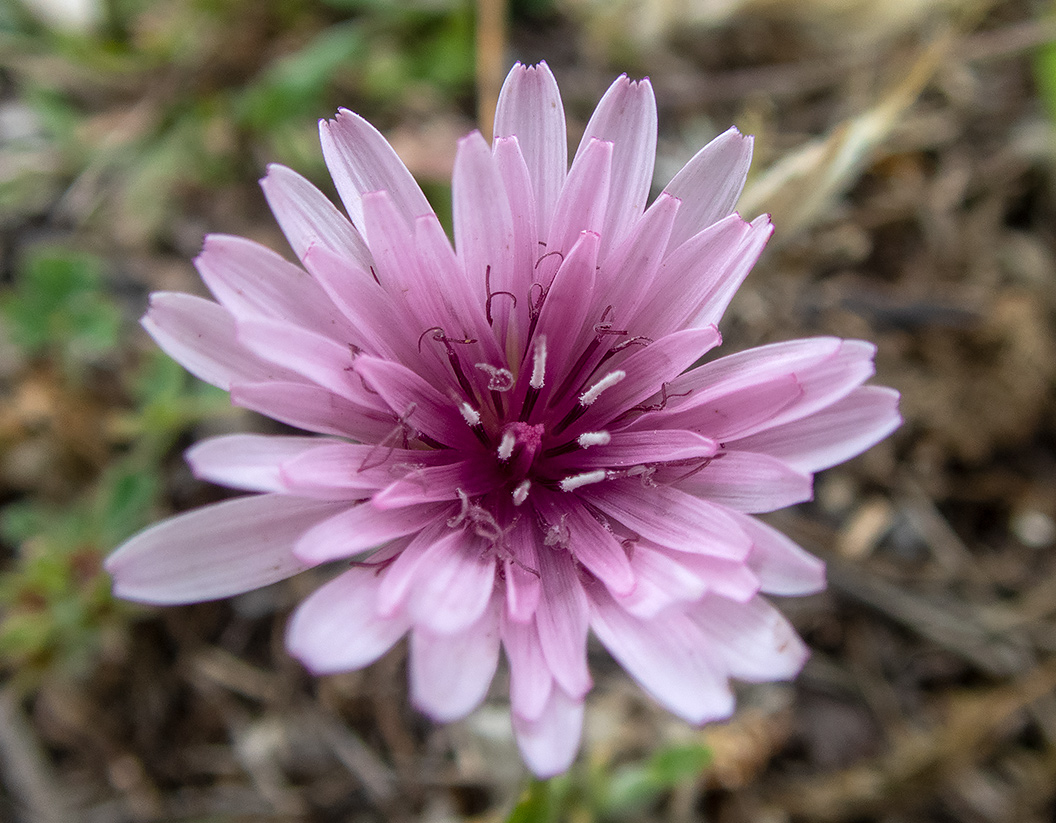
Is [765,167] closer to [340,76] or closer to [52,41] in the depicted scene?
[340,76]

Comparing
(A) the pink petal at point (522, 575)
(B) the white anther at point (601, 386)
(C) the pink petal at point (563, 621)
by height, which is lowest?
(C) the pink petal at point (563, 621)

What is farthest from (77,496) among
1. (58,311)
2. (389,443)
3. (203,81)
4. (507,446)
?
(507,446)

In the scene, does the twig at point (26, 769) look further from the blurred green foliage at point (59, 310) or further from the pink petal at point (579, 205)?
the pink petal at point (579, 205)

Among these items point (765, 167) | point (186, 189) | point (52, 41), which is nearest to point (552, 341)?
point (765, 167)

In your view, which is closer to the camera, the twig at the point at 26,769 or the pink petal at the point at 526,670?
the pink petal at the point at 526,670

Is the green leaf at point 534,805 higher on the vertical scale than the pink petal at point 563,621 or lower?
lower

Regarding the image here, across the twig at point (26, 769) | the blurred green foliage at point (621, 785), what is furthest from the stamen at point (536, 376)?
the twig at point (26, 769)

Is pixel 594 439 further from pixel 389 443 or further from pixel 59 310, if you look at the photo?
pixel 59 310

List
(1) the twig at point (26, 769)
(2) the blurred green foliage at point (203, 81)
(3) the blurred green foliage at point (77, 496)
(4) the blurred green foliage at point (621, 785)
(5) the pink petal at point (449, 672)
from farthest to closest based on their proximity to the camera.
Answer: (2) the blurred green foliage at point (203, 81) < (1) the twig at point (26, 769) < (3) the blurred green foliage at point (77, 496) < (4) the blurred green foliage at point (621, 785) < (5) the pink petal at point (449, 672)
